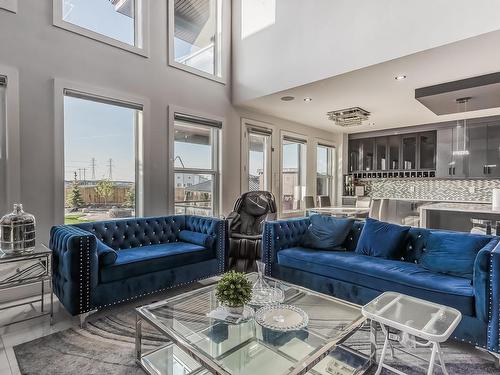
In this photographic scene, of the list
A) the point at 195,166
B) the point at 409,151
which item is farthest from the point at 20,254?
the point at 409,151

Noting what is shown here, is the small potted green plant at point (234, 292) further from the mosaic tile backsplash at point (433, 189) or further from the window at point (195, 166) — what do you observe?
the mosaic tile backsplash at point (433, 189)

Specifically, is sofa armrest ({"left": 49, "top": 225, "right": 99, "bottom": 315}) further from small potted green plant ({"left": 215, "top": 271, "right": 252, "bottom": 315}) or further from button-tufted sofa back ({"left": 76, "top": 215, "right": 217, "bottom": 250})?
small potted green plant ({"left": 215, "top": 271, "right": 252, "bottom": 315})

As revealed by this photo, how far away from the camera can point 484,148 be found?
5.63 m

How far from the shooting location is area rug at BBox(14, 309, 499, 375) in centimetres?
185

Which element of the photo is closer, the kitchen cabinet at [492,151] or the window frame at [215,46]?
the window frame at [215,46]

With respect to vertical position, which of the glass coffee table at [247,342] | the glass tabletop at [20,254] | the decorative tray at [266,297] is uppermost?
the glass tabletop at [20,254]

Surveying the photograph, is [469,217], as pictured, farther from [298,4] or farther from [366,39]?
[298,4]

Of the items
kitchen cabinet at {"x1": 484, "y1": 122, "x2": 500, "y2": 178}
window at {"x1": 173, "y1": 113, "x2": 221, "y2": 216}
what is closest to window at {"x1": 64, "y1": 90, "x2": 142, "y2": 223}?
window at {"x1": 173, "y1": 113, "x2": 221, "y2": 216}

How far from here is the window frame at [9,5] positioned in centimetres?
279

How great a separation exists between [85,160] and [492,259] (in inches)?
157

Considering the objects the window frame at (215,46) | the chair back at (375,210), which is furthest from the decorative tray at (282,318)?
the chair back at (375,210)

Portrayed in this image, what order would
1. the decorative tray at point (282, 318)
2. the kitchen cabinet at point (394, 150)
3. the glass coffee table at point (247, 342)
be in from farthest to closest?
the kitchen cabinet at point (394, 150), the decorative tray at point (282, 318), the glass coffee table at point (247, 342)

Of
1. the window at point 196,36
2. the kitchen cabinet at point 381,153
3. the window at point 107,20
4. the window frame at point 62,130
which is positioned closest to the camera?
the window frame at point 62,130

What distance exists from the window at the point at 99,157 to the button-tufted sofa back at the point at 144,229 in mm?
440
